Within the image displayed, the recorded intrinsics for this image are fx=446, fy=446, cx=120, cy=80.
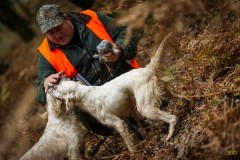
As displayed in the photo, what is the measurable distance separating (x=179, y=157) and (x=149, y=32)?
4168 mm

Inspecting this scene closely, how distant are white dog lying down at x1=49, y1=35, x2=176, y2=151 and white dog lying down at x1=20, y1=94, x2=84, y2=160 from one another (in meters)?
0.15

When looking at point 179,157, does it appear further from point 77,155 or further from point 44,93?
point 44,93

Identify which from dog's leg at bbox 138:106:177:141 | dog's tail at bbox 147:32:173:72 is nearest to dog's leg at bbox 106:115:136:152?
dog's leg at bbox 138:106:177:141

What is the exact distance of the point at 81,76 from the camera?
5203 mm

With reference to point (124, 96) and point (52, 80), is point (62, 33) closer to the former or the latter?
point (52, 80)

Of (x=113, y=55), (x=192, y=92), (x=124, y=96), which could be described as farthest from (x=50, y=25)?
(x=192, y=92)

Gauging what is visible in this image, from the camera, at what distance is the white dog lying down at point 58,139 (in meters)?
4.86

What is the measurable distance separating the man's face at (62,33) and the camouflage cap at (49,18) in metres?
0.08

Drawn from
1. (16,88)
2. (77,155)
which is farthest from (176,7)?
(16,88)

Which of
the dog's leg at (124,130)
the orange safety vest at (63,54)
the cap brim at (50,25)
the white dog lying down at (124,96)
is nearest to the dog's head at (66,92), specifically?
the white dog lying down at (124,96)

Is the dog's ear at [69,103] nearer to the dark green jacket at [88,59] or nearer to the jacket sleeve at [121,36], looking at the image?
the dark green jacket at [88,59]

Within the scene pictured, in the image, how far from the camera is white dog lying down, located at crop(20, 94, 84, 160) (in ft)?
15.9

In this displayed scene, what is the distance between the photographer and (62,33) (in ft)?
16.9

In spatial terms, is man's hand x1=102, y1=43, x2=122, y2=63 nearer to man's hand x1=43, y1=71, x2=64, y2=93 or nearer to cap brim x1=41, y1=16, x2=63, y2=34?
man's hand x1=43, y1=71, x2=64, y2=93
